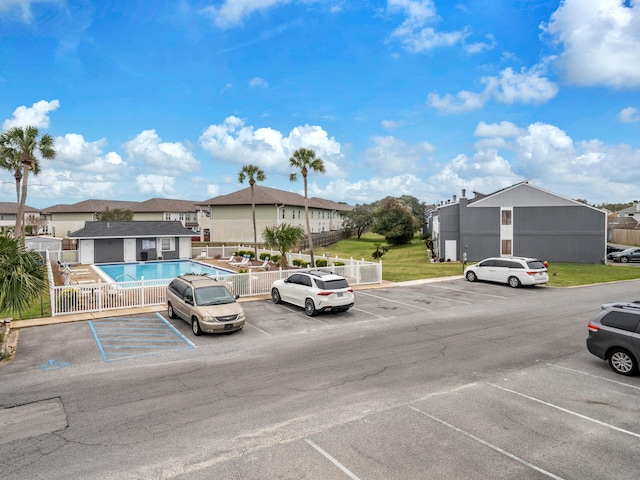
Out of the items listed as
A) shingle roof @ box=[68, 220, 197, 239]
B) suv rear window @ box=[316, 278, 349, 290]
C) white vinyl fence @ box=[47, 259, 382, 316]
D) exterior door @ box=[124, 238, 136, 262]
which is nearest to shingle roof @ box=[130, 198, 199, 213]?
shingle roof @ box=[68, 220, 197, 239]

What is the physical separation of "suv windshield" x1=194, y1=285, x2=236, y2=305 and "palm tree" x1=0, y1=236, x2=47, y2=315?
4.86 m

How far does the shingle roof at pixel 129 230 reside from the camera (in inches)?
1570

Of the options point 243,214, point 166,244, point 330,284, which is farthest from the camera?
point 243,214

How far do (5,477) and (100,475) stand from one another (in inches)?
55.0

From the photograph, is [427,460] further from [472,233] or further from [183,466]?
[472,233]

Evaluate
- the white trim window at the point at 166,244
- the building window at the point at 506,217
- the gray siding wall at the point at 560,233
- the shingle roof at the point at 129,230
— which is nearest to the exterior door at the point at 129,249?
the shingle roof at the point at 129,230

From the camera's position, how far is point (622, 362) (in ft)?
34.8

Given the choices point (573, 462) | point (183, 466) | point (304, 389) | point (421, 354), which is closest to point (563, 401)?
point (573, 462)

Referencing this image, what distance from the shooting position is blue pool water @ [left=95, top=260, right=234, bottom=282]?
34472mm

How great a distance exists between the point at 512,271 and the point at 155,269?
2918 cm

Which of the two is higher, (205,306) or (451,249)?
(451,249)

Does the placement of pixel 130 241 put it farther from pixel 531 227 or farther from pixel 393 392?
pixel 531 227

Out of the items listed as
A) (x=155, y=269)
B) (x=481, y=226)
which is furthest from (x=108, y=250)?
(x=481, y=226)

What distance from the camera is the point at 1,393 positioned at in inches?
377
